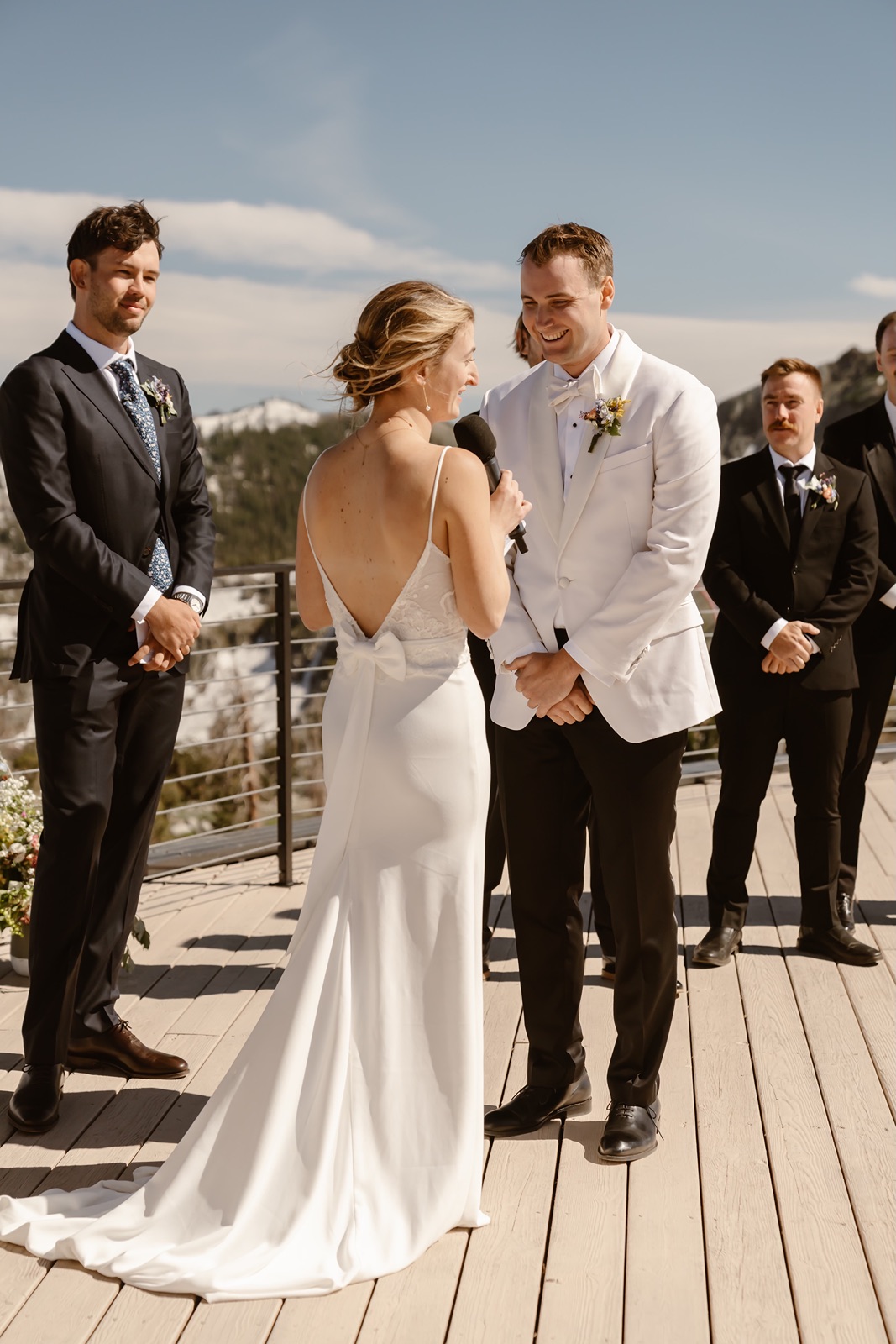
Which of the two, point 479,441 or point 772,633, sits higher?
point 479,441

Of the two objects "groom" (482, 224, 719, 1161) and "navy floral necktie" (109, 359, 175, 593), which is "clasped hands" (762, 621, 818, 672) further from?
"navy floral necktie" (109, 359, 175, 593)

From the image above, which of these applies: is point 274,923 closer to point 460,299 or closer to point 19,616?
point 19,616

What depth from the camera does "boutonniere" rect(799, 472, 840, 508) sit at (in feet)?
15.0

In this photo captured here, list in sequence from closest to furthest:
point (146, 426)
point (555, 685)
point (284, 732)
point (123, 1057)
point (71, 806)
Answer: point (555, 685), point (71, 806), point (146, 426), point (123, 1057), point (284, 732)

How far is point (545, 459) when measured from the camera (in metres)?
3.33

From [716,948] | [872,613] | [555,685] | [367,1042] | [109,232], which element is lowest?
[716,948]

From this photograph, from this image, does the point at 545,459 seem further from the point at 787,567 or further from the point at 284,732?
the point at 284,732

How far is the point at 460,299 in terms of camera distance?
2.80 m

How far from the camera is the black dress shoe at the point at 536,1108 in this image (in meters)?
3.42

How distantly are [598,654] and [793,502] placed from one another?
1.74 m

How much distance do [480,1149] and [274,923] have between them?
2430 mm

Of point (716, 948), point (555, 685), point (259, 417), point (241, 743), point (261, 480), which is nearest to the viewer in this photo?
point (555, 685)

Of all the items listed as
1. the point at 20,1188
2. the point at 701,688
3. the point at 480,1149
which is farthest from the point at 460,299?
the point at 20,1188

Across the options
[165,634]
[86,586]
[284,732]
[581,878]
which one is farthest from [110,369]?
[284,732]
